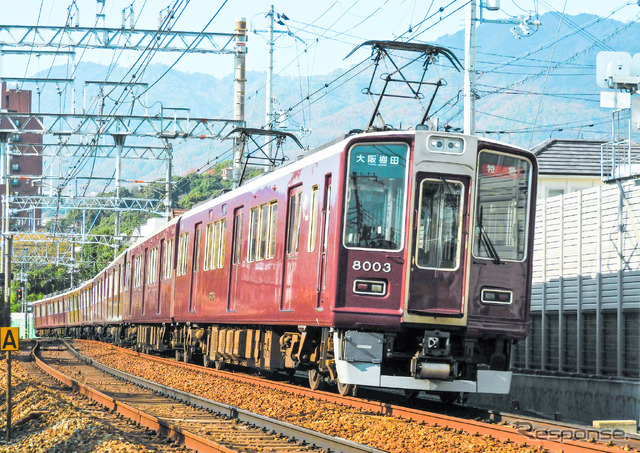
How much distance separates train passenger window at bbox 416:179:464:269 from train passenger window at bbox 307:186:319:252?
4.40ft

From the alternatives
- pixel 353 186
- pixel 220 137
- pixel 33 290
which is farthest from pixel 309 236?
pixel 33 290

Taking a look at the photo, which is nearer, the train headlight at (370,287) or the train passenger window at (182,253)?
the train headlight at (370,287)

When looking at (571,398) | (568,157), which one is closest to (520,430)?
(571,398)

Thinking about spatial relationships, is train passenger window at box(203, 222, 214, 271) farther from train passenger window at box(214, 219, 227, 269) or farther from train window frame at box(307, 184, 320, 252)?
train window frame at box(307, 184, 320, 252)

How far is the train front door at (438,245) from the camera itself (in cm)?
1064

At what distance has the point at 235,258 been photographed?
50.3 feet

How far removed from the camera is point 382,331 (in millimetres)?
10852

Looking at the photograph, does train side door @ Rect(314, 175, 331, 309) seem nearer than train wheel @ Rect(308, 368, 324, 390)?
Yes

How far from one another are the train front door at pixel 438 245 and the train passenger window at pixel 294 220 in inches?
79.4

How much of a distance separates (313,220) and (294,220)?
95 centimetres

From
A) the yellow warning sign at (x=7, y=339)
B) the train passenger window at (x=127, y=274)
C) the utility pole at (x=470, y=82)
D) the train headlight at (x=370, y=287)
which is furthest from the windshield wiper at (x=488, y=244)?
the train passenger window at (x=127, y=274)

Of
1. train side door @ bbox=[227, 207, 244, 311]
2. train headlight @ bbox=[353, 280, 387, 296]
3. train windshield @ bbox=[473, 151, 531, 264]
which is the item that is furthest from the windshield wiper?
train side door @ bbox=[227, 207, 244, 311]

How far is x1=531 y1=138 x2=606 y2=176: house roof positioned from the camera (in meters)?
24.0

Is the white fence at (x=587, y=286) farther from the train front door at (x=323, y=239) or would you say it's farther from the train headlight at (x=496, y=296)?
the train front door at (x=323, y=239)
